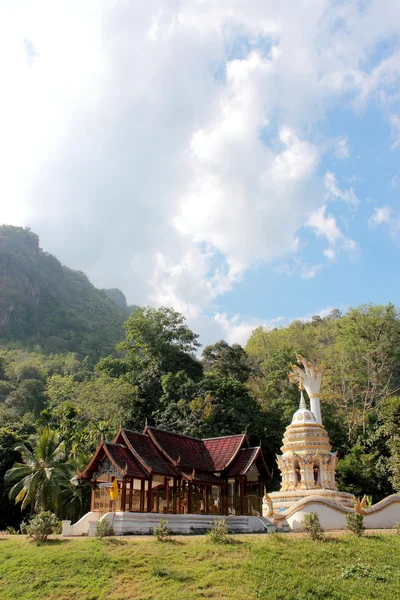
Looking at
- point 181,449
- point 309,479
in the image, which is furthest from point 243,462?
point 309,479

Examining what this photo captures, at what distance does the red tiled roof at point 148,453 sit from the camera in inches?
854

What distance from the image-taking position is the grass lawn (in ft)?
43.1

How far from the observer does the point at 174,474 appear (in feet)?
73.1

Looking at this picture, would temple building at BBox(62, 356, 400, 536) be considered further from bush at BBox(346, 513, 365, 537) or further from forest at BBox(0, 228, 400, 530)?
forest at BBox(0, 228, 400, 530)

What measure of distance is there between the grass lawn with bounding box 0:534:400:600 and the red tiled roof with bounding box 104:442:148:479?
138 inches

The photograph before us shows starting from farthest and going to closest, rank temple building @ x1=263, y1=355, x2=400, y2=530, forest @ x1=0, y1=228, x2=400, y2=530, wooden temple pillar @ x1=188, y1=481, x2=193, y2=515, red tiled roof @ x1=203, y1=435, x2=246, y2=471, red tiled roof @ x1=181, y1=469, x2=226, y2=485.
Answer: forest @ x1=0, y1=228, x2=400, y2=530 < red tiled roof @ x1=203, y1=435, x2=246, y2=471 < wooden temple pillar @ x1=188, y1=481, x2=193, y2=515 < red tiled roof @ x1=181, y1=469, x2=226, y2=485 < temple building @ x1=263, y1=355, x2=400, y2=530

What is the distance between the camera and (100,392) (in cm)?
4378

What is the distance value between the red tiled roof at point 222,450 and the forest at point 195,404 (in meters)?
8.35

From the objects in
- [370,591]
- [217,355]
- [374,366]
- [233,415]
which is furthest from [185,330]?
[370,591]

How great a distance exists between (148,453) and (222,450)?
4.68 m

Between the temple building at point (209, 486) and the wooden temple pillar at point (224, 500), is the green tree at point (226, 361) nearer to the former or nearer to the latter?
the temple building at point (209, 486)

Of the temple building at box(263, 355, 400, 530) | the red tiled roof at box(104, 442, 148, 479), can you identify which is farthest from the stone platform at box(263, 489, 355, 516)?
the red tiled roof at box(104, 442, 148, 479)

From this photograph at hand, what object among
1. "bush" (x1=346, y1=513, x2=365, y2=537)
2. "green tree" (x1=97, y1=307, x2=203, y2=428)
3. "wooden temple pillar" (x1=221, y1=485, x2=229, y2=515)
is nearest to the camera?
"bush" (x1=346, y1=513, x2=365, y2=537)

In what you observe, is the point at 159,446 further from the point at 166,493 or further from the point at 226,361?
the point at 226,361
